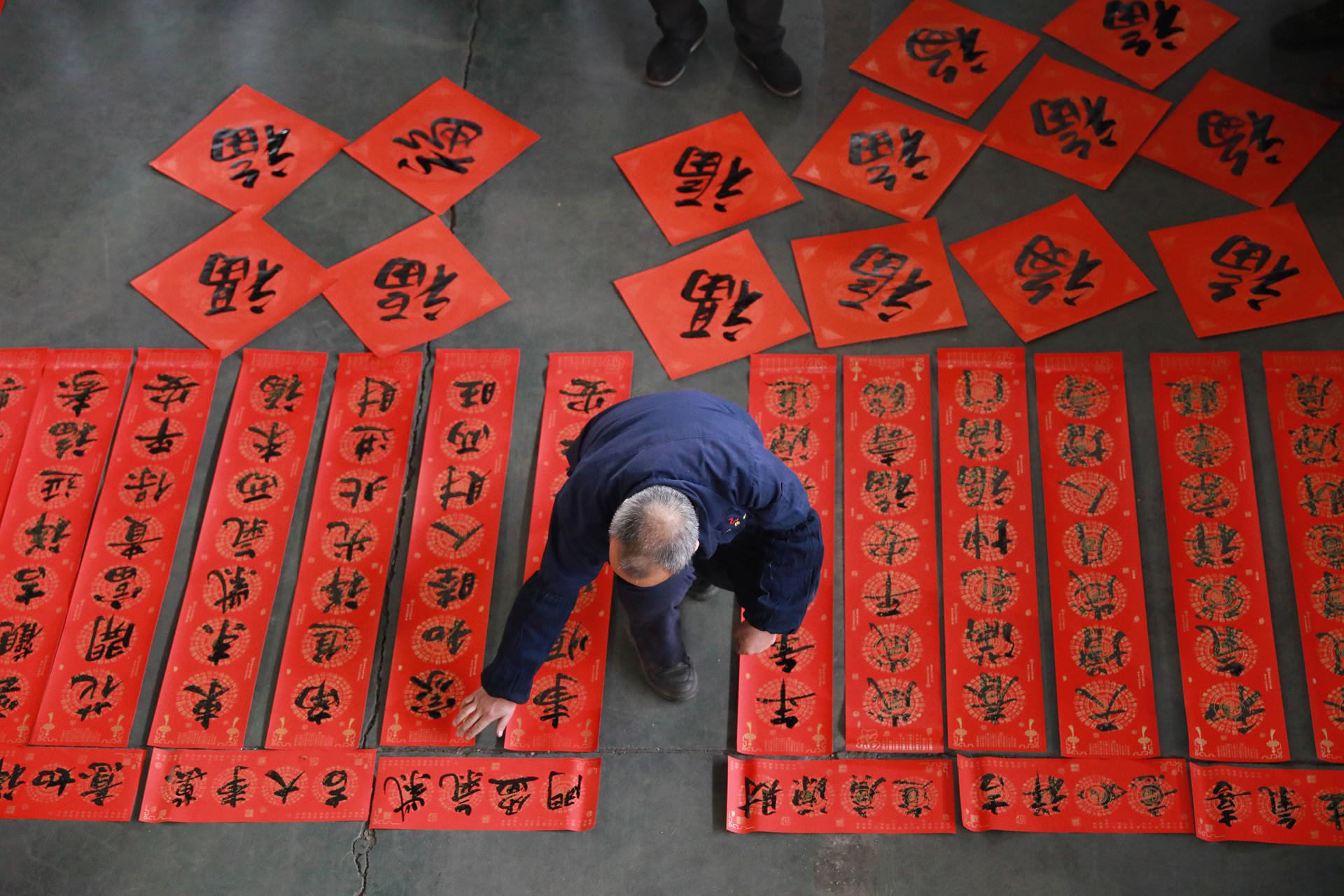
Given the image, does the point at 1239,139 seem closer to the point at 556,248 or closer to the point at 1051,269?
the point at 1051,269

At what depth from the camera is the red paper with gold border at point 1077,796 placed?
2238 mm

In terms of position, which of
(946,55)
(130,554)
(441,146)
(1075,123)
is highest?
(946,55)

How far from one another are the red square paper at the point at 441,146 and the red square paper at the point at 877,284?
969 millimetres

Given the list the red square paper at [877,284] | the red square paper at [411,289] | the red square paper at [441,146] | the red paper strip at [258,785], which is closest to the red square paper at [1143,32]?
the red square paper at [877,284]

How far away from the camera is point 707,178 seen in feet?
9.64

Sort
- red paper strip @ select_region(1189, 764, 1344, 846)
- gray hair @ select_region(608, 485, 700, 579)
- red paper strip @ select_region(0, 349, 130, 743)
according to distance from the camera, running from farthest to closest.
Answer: red paper strip @ select_region(0, 349, 130, 743)
red paper strip @ select_region(1189, 764, 1344, 846)
gray hair @ select_region(608, 485, 700, 579)

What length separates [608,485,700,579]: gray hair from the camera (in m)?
1.50

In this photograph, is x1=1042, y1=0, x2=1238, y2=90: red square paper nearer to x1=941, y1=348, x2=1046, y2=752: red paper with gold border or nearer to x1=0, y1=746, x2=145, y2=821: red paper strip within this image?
x1=941, y1=348, x2=1046, y2=752: red paper with gold border

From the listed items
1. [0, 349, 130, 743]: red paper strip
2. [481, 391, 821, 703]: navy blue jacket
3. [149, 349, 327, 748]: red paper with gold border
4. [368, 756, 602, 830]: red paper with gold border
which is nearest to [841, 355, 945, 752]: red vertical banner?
[481, 391, 821, 703]: navy blue jacket

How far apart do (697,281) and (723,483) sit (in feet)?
4.10

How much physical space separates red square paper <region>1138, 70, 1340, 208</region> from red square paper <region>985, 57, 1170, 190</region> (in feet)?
0.24

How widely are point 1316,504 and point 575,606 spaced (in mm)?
1839

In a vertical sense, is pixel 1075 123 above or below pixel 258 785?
above

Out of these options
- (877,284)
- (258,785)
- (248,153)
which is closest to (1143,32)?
(877,284)
